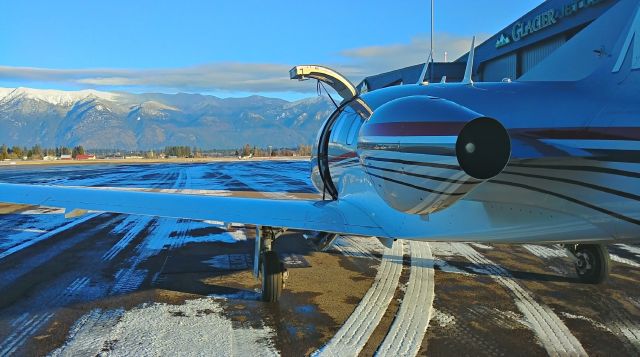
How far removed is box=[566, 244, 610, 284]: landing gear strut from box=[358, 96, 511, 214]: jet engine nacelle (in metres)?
4.53

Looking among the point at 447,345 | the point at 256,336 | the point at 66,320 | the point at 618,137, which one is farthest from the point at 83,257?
the point at 618,137

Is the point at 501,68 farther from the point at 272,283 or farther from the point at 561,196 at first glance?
the point at 561,196

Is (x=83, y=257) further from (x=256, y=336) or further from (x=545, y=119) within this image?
(x=545, y=119)

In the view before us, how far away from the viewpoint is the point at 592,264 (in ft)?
22.9

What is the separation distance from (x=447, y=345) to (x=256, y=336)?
191cm

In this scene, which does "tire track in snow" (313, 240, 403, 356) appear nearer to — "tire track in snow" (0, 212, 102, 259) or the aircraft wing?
the aircraft wing

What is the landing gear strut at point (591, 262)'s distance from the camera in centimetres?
690

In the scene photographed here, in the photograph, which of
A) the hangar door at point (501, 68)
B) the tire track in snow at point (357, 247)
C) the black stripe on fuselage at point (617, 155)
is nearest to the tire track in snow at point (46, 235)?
the tire track in snow at point (357, 247)

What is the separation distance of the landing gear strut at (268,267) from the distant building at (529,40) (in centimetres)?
1398

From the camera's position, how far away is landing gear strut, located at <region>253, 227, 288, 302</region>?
6152mm

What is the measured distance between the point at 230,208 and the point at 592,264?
5205 mm

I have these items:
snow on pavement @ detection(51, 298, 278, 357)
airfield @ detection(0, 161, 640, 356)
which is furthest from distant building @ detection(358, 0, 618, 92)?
snow on pavement @ detection(51, 298, 278, 357)

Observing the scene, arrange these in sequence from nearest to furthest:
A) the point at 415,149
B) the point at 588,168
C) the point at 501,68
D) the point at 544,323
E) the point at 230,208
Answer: the point at 415,149, the point at 588,168, the point at 544,323, the point at 230,208, the point at 501,68

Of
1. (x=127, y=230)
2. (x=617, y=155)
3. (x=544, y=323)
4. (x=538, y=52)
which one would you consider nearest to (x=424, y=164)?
(x=617, y=155)
